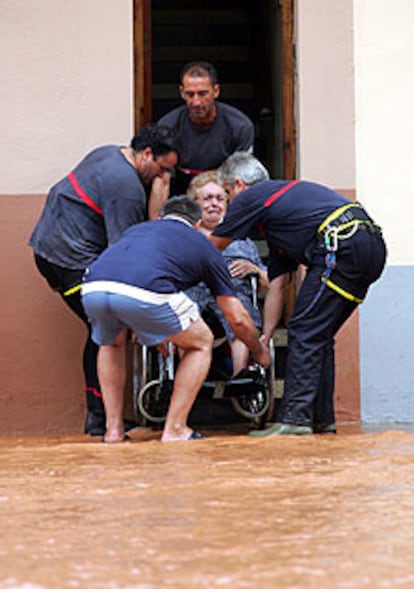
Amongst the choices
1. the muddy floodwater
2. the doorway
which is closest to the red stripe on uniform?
the muddy floodwater

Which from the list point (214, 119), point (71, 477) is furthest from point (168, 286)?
point (214, 119)

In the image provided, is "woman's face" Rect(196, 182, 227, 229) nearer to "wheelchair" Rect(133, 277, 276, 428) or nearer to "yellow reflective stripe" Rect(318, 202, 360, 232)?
"wheelchair" Rect(133, 277, 276, 428)

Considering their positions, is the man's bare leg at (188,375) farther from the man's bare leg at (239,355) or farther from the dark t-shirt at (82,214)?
the dark t-shirt at (82,214)

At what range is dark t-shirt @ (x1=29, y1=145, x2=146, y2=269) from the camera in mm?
5801

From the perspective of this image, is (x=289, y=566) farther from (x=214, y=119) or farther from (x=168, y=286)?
(x=214, y=119)

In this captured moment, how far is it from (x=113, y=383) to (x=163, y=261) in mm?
701

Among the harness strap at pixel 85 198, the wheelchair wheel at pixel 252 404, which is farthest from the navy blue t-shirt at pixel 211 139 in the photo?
the wheelchair wheel at pixel 252 404

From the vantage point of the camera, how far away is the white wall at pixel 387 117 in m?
6.78

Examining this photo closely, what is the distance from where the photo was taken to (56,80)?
21.8ft

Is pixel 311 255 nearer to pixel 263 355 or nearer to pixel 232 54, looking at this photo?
pixel 263 355

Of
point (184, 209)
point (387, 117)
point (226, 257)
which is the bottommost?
point (226, 257)

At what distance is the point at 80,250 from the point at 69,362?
2.95ft

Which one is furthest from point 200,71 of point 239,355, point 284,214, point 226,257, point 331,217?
point 239,355

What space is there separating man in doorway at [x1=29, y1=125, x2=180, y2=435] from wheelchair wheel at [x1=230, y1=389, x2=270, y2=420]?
627 millimetres
